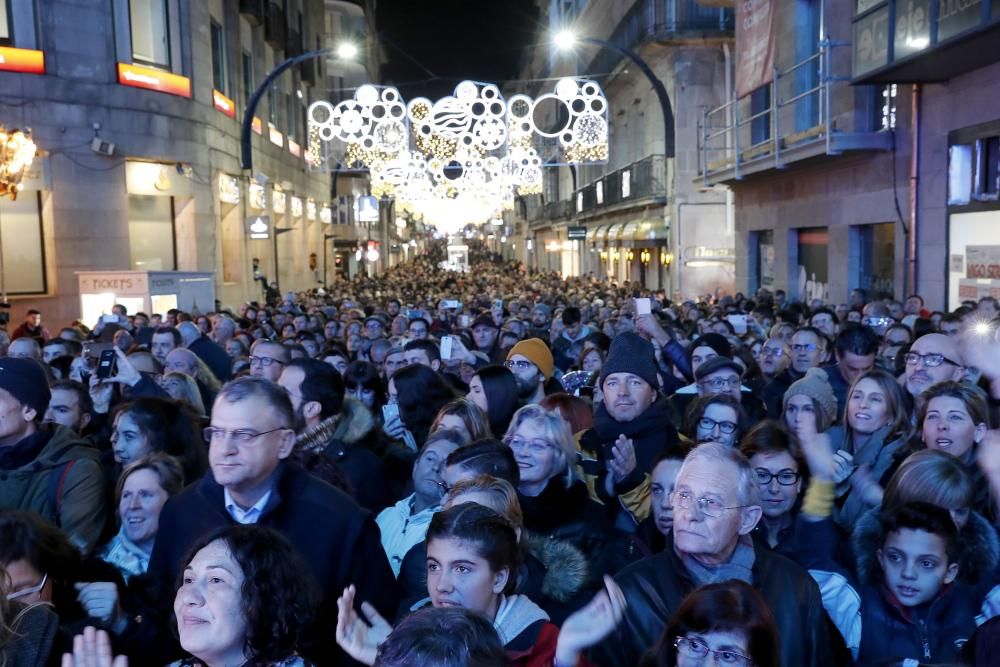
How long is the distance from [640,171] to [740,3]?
12.1 meters

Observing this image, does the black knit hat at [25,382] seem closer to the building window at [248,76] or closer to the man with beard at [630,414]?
the man with beard at [630,414]

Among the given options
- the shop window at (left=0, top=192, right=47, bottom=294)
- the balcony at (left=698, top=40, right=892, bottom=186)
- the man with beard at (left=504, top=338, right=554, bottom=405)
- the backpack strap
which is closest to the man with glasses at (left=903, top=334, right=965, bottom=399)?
the man with beard at (left=504, top=338, right=554, bottom=405)

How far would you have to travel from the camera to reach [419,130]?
20.5 m

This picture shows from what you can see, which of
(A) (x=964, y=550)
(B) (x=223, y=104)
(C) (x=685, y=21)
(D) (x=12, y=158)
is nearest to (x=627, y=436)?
(A) (x=964, y=550)

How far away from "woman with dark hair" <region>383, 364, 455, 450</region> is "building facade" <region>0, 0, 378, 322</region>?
1357 cm

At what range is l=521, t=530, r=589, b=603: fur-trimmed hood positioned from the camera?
3645 mm

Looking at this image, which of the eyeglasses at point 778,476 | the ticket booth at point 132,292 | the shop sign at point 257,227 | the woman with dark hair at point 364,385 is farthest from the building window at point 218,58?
the eyeglasses at point 778,476

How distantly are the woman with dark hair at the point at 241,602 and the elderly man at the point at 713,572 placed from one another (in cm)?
101

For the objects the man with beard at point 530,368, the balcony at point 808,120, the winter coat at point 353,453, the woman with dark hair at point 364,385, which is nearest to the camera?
the winter coat at point 353,453

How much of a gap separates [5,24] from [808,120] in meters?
17.1

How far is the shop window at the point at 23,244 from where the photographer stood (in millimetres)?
20875

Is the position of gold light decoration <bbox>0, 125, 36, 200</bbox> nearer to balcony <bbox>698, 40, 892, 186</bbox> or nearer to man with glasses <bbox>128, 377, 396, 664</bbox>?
balcony <bbox>698, 40, 892, 186</bbox>

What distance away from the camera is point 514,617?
10.1 feet

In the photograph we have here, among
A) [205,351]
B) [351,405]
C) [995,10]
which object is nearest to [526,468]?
[351,405]
